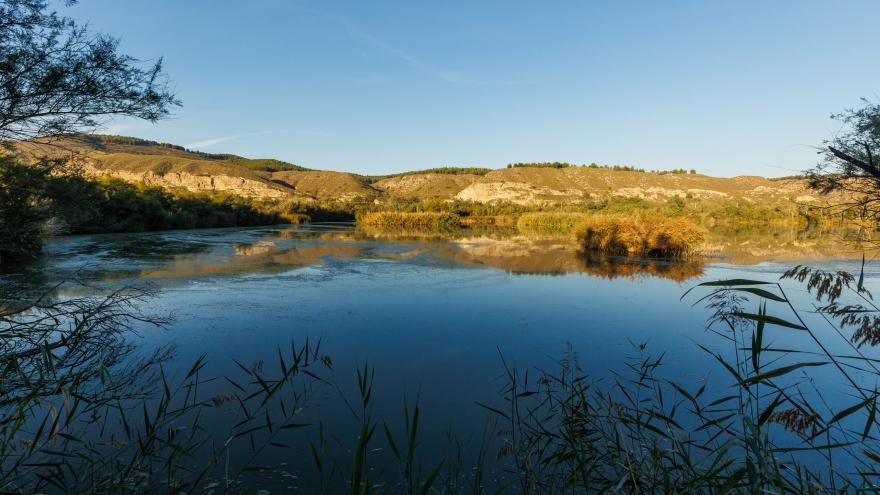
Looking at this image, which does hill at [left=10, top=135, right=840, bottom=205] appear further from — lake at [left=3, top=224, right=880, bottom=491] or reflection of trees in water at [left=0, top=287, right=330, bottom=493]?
reflection of trees in water at [left=0, top=287, right=330, bottom=493]

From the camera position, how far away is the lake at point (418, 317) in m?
4.45

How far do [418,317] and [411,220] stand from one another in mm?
32188

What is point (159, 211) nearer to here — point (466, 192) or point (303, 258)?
point (303, 258)

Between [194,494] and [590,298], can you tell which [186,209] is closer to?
[590,298]

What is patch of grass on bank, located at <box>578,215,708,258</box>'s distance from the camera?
15.8 metres

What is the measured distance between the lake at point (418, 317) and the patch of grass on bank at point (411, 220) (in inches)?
930

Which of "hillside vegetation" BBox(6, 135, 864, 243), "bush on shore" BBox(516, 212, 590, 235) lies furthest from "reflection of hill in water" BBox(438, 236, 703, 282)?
"bush on shore" BBox(516, 212, 590, 235)

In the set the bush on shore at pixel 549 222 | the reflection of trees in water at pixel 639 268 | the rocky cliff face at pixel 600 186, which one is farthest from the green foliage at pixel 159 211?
the rocky cliff face at pixel 600 186

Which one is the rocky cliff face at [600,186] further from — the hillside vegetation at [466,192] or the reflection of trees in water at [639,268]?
the reflection of trees in water at [639,268]

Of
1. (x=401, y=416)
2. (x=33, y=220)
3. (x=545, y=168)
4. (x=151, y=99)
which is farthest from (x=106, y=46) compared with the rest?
(x=545, y=168)

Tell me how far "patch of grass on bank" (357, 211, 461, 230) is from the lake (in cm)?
2363

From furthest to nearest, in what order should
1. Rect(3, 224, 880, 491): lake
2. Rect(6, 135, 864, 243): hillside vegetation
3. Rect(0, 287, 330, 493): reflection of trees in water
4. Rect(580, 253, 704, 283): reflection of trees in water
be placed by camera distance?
Rect(6, 135, 864, 243): hillside vegetation
Rect(580, 253, 704, 283): reflection of trees in water
Rect(3, 224, 880, 491): lake
Rect(0, 287, 330, 493): reflection of trees in water

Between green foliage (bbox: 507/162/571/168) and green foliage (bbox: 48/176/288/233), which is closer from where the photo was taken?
green foliage (bbox: 48/176/288/233)

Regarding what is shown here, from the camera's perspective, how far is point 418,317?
7.71m
